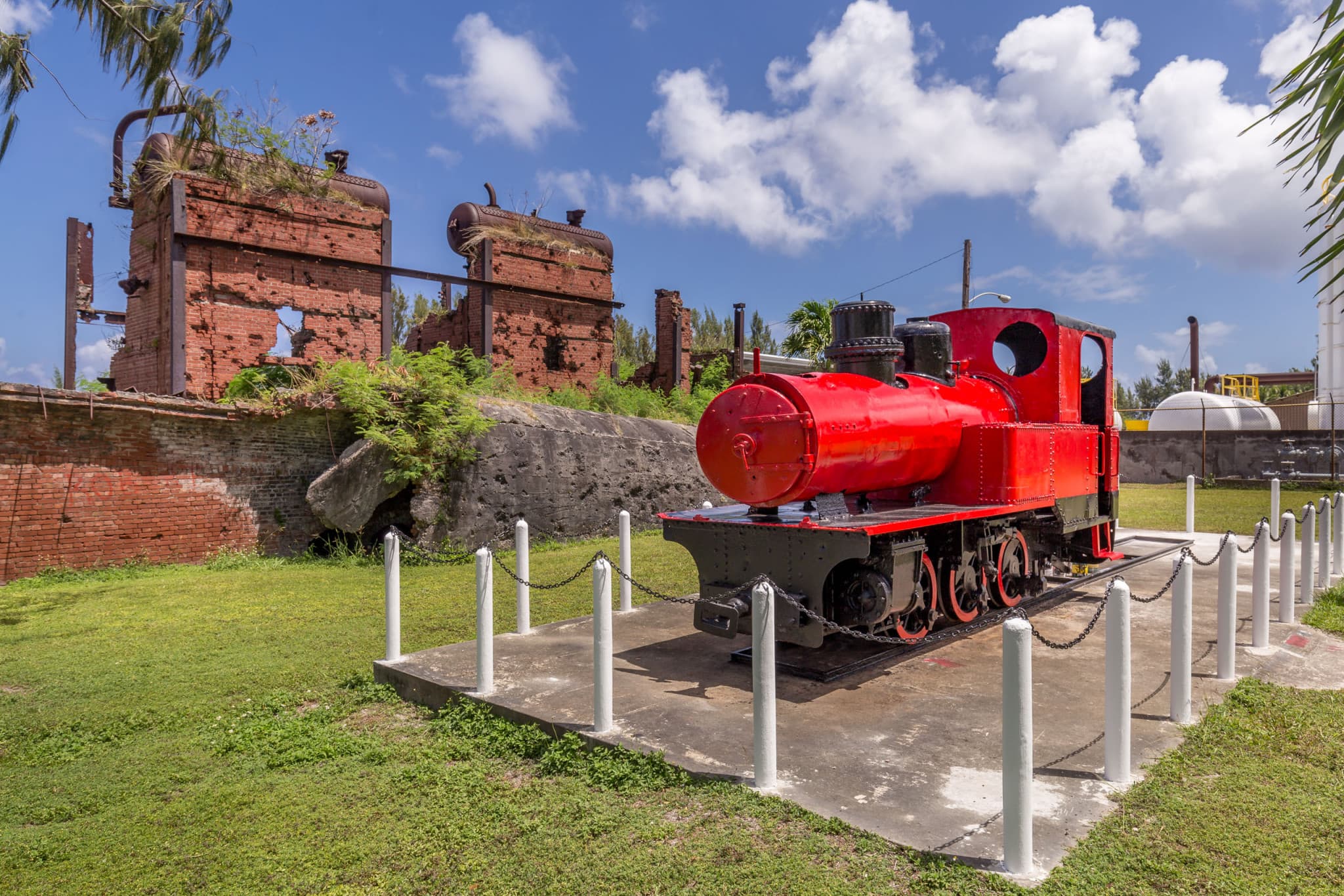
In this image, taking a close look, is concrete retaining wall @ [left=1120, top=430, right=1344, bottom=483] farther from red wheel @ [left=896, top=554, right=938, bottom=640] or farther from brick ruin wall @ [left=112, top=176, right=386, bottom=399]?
brick ruin wall @ [left=112, top=176, right=386, bottom=399]

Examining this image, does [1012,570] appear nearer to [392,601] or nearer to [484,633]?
[484,633]

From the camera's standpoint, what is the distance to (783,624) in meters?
5.86

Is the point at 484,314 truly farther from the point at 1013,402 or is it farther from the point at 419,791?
the point at 419,791

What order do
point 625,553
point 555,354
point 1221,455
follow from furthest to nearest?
point 1221,455 < point 555,354 < point 625,553

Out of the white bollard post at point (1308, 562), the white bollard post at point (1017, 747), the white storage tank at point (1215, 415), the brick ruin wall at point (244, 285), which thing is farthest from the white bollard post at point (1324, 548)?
the white storage tank at point (1215, 415)

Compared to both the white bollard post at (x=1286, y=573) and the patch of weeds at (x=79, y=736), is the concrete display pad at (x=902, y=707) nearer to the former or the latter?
the white bollard post at (x=1286, y=573)

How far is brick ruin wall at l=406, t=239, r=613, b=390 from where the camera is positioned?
18.9m

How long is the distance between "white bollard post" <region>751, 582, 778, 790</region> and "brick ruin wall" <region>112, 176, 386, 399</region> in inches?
542

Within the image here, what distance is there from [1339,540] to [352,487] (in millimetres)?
12960

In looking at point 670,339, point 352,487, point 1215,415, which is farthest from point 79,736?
point 1215,415

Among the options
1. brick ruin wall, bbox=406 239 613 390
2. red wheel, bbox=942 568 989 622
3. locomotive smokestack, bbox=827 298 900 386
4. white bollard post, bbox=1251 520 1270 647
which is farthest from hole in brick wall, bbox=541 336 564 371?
white bollard post, bbox=1251 520 1270 647

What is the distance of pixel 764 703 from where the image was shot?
4055mm

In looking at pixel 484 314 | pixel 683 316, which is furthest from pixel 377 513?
pixel 683 316

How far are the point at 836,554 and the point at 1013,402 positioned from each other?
A: 12.4ft
